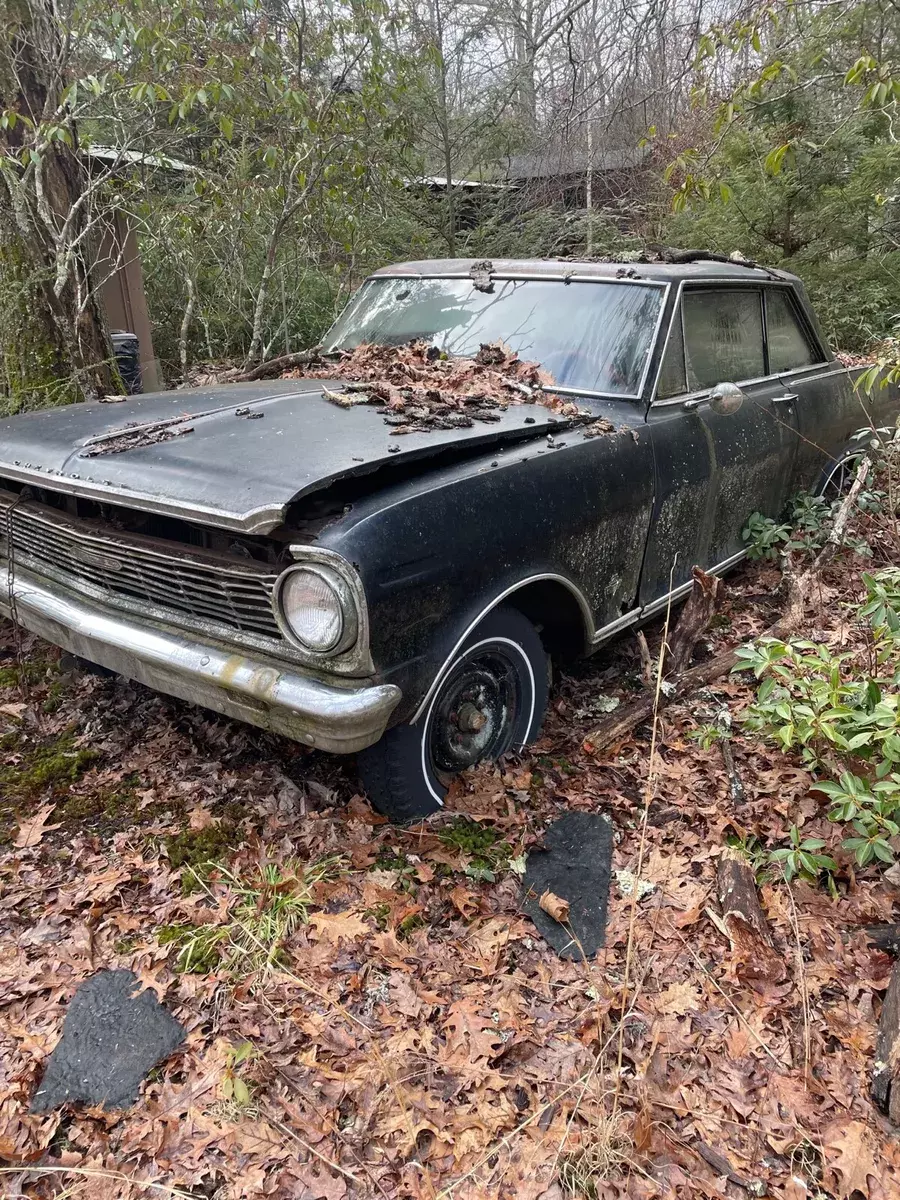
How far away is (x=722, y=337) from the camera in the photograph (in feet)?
12.8

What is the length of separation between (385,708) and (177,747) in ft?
4.44

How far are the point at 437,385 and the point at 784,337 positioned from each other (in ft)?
8.08

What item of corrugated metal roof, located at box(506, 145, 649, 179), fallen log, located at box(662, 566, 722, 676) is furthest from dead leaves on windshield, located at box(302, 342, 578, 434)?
corrugated metal roof, located at box(506, 145, 649, 179)

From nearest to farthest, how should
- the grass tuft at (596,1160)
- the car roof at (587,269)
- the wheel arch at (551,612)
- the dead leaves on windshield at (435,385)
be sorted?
the grass tuft at (596,1160)
the wheel arch at (551,612)
the dead leaves on windshield at (435,385)
the car roof at (587,269)

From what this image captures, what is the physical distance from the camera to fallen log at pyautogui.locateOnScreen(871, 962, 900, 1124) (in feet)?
6.07

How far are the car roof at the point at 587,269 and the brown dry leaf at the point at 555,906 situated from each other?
2.62m

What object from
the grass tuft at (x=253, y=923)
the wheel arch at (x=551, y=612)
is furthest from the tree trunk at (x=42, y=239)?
the grass tuft at (x=253, y=923)

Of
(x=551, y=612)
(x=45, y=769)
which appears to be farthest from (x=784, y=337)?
(x=45, y=769)

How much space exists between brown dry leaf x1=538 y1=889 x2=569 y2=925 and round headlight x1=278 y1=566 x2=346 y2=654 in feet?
3.50

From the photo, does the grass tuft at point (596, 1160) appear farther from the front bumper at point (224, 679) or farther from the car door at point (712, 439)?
the car door at point (712, 439)

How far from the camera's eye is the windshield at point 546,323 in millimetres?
3367

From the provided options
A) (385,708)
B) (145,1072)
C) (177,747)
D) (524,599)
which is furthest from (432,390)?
(145,1072)

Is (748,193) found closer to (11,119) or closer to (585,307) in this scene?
(585,307)

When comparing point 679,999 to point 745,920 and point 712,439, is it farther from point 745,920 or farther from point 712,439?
point 712,439
